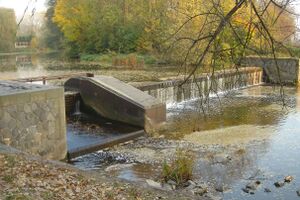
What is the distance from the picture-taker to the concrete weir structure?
1273 cm

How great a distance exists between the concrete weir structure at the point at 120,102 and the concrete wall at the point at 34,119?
3.47m

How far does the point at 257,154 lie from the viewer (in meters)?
10.2

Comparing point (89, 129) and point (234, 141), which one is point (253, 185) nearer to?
point (234, 141)

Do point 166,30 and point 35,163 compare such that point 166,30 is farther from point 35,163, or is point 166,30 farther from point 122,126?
point 35,163

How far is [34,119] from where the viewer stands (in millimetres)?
9031

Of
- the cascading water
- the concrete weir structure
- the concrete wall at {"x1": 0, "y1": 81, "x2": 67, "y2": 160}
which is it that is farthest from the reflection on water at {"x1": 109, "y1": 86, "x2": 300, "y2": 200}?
the cascading water

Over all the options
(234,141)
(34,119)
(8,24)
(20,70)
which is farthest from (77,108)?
(20,70)

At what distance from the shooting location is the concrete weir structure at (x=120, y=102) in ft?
41.8

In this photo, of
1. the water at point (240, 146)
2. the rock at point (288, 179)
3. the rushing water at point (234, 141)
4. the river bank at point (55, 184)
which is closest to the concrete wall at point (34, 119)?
the rushing water at point (234, 141)

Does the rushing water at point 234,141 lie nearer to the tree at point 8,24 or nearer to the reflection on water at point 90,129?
the reflection on water at point 90,129

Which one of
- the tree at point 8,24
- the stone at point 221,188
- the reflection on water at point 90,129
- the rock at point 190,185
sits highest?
the tree at point 8,24

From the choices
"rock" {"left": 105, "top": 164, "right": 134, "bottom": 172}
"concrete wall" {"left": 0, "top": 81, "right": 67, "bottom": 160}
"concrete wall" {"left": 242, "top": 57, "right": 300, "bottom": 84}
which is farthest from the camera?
"concrete wall" {"left": 242, "top": 57, "right": 300, "bottom": 84}

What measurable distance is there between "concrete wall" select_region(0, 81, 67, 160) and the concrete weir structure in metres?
3.47

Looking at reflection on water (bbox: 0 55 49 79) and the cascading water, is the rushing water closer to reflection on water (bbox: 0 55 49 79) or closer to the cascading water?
the cascading water
